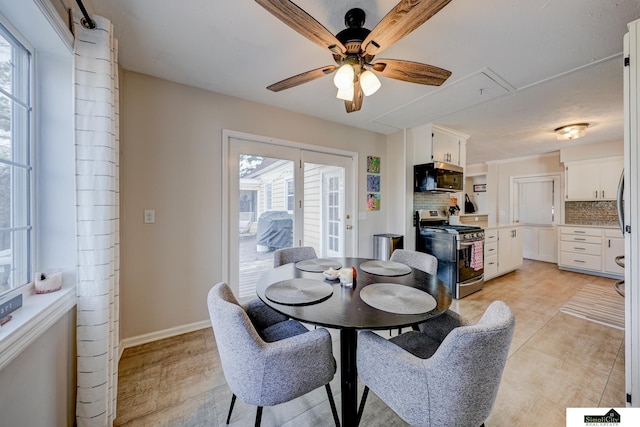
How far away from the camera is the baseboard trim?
6.78ft

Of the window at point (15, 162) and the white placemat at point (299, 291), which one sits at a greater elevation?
the window at point (15, 162)

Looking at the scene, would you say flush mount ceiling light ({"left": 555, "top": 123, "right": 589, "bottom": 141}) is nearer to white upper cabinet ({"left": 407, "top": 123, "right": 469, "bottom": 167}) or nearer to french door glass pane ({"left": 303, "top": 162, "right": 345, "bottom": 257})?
white upper cabinet ({"left": 407, "top": 123, "right": 469, "bottom": 167})

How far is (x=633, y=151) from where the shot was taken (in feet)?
4.19

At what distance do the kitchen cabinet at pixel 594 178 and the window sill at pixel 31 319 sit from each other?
6785 millimetres

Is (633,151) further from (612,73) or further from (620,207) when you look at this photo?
(612,73)

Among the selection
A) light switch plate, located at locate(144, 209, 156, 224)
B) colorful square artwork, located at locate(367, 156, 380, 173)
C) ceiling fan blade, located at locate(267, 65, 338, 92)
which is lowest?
light switch plate, located at locate(144, 209, 156, 224)

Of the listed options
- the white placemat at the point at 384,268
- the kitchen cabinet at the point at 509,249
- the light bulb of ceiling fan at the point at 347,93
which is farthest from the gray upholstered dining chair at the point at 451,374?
the kitchen cabinet at the point at 509,249

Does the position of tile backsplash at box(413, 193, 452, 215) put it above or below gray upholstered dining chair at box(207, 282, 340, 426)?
above

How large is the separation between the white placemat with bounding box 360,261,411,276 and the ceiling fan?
1.18 meters

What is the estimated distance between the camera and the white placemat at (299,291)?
1193 mm

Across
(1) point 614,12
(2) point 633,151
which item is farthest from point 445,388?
(1) point 614,12

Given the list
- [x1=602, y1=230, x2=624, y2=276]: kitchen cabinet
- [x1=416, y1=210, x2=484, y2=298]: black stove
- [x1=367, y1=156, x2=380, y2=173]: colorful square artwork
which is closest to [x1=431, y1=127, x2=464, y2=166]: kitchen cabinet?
[x1=367, y1=156, x2=380, y2=173]: colorful square artwork

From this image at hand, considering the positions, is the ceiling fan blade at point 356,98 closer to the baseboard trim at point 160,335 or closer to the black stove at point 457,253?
the black stove at point 457,253

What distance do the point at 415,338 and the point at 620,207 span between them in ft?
5.51
